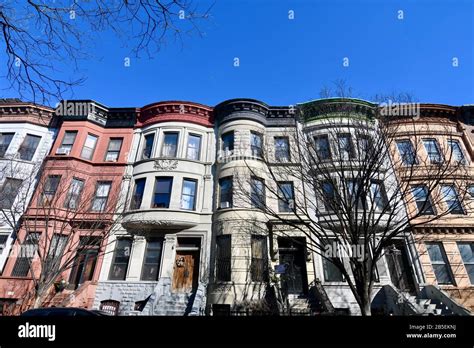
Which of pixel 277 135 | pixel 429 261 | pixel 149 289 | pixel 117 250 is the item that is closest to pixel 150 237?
pixel 117 250

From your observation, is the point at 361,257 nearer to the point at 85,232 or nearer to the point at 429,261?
the point at 429,261

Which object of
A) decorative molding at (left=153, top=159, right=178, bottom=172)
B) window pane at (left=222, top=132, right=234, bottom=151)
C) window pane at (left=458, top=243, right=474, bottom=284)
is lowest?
window pane at (left=458, top=243, right=474, bottom=284)

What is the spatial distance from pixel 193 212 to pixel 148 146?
638cm

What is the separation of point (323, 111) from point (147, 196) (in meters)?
11.0

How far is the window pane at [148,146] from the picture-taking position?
17.0m

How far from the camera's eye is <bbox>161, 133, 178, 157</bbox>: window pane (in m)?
16.8

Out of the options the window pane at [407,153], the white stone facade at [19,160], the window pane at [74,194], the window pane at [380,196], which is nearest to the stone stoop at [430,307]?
the window pane at [380,196]

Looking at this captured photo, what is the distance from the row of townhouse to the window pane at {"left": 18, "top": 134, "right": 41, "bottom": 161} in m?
0.09

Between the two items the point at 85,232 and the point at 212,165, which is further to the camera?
the point at 212,165

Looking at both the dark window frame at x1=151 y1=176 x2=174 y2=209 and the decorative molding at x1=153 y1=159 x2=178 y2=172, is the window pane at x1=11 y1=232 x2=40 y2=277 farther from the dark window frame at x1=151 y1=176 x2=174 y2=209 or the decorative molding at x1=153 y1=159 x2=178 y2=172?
the decorative molding at x1=153 y1=159 x2=178 y2=172

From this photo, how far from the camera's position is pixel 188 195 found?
15.5 m

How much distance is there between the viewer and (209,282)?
42.4 ft

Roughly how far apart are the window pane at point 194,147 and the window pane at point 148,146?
8.58ft

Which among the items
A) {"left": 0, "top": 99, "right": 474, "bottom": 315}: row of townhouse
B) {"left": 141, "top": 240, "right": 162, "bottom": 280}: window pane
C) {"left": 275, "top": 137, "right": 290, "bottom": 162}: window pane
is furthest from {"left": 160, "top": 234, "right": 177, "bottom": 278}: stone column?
{"left": 275, "top": 137, "right": 290, "bottom": 162}: window pane
